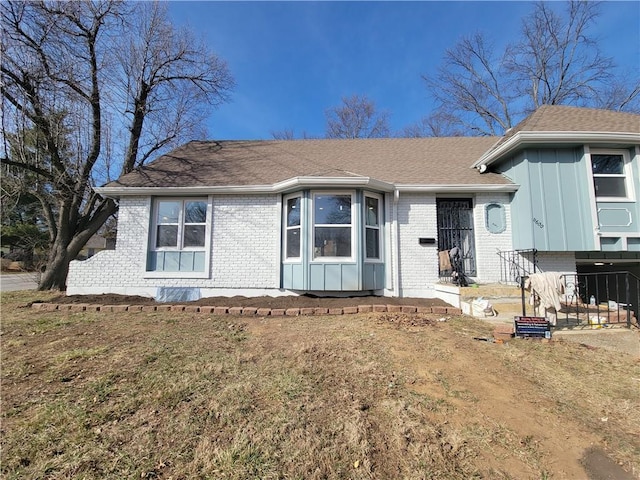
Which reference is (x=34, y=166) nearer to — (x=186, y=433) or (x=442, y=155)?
(x=186, y=433)

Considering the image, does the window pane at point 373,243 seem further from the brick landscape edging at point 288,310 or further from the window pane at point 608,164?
the window pane at point 608,164

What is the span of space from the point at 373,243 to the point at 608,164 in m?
6.31

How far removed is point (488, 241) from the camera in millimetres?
8500

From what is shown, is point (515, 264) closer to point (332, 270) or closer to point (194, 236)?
point (332, 270)

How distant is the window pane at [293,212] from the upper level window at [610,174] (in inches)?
299

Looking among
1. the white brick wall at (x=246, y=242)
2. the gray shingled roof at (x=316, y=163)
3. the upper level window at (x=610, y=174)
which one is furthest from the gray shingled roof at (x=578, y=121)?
the white brick wall at (x=246, y=242)

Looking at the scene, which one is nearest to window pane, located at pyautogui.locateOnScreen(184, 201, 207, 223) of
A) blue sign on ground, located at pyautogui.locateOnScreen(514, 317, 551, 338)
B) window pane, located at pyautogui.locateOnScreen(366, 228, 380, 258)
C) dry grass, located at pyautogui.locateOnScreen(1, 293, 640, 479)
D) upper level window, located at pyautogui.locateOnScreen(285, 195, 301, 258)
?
upper level window, located at pyautogui.locateOnScreen(285, 195, 301, 258)

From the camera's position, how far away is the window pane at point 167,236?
903 cm

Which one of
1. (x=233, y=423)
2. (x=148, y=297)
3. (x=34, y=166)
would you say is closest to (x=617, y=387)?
(x=233, y=423)

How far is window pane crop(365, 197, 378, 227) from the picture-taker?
838cm

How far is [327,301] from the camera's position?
24.9 ft

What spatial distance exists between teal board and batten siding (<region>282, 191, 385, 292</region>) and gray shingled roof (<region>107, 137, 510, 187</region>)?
3.79 ft

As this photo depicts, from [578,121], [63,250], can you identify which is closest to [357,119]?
[578,121]

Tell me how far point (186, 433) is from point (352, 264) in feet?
19.0
